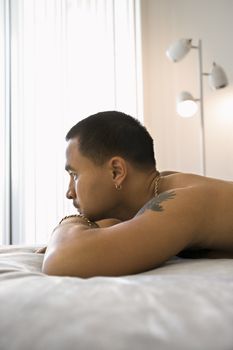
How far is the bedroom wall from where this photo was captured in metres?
3.10

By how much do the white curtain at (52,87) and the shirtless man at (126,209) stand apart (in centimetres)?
198

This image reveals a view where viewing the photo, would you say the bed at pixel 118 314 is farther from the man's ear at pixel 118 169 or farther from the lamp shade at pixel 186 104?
the lamp shade at pixel 186 104

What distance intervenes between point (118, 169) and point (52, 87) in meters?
2.19

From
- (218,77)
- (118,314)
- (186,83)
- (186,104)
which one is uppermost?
(186,83)

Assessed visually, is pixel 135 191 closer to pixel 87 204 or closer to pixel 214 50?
pixel 87 204

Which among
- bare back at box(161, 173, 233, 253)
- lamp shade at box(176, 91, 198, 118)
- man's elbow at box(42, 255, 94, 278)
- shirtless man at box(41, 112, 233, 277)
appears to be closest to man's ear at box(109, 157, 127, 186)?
shirtless man at box(41, 112, 233, 277)

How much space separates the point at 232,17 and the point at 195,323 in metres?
3.08

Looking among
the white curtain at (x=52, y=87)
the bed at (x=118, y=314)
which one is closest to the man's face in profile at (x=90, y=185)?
the bed at (x=118, y=314)

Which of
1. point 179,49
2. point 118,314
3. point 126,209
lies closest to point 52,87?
point 179,49

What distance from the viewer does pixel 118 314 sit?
0.45m

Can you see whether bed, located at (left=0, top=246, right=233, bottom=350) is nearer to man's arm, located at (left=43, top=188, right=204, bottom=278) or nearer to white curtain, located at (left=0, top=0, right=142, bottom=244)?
man's arm, located at (left=43, top=188, right=204, bottom=278)

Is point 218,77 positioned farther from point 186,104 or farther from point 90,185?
point 90,185

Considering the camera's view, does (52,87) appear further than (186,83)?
No

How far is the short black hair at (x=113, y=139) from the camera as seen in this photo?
3.35ft
